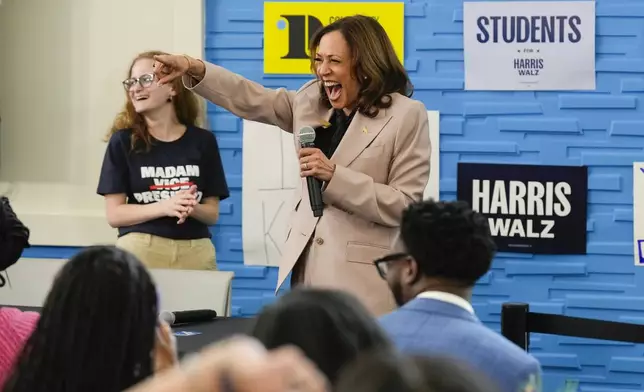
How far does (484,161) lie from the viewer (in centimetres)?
388

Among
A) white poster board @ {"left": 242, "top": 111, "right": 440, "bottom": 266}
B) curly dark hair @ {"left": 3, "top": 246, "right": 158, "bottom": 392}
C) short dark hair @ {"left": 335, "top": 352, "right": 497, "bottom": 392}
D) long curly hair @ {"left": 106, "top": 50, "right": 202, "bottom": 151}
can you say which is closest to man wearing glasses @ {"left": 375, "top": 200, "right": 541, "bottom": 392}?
curly dark hair @ {"left": 3, "top": 246, "right": 158, "bottom": 392}

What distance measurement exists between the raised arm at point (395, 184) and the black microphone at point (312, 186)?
34 millimetres

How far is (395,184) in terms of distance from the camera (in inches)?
111

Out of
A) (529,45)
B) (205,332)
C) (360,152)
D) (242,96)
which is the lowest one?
(205,332)

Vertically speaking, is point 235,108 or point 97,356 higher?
point 235,108

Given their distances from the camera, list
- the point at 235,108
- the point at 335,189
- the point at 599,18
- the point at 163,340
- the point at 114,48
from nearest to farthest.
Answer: the point at 163,340 < the point at 335,189 < the point at 235,108 < the point at 599,18 < the point at 114,48

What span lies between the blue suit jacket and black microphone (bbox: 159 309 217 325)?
3.32 ft

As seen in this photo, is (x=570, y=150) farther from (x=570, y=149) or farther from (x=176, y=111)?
(x=176, y=111)

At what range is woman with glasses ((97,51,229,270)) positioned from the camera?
3535 mm

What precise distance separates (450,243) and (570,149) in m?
2.05

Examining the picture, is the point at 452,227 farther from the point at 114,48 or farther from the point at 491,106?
the point at 114,48

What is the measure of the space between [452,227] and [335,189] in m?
0.80

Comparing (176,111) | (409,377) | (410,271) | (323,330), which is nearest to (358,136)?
(410,271)

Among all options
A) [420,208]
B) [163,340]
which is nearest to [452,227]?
[420,208]
